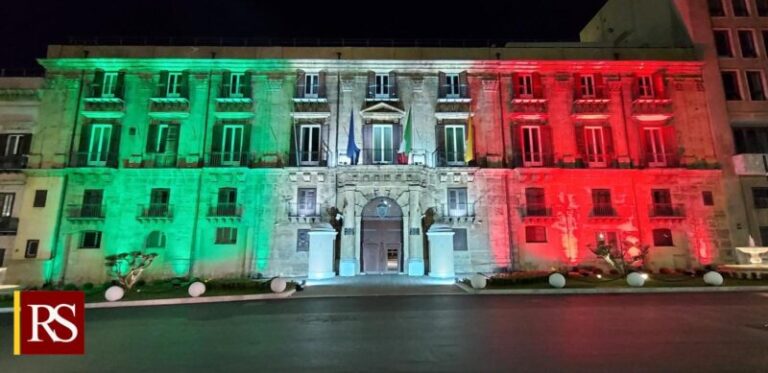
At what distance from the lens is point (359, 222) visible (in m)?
28.1

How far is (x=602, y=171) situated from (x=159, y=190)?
114 feet

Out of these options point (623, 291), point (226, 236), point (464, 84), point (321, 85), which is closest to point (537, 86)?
point (464, 84)

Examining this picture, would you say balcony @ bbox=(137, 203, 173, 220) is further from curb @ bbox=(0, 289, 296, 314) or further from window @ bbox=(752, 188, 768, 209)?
window @ bbox=(752, 188, 768, 209)

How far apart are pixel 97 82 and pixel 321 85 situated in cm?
1783

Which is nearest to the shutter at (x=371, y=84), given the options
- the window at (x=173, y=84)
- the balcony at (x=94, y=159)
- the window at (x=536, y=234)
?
the window at (x=173, y=84)

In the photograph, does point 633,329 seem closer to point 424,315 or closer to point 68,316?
point 424,315

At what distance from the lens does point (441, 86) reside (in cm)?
3109

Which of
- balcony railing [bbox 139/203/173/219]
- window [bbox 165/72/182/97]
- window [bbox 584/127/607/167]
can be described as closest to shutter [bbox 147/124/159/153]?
window [bbox 165/72/182/97]

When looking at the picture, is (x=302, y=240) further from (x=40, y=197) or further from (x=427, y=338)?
(x=427, y=338)

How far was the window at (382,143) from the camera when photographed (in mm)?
29672

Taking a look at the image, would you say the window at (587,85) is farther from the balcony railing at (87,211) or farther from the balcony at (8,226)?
the balcony at (8,226)

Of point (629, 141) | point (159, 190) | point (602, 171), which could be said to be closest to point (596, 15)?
point (629, 141)

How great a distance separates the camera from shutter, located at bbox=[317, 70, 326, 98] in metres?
30.6

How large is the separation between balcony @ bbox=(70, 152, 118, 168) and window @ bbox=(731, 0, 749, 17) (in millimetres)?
53562
